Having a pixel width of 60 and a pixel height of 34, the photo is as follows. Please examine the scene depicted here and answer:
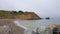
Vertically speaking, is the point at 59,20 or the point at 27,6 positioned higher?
the point at 27,6

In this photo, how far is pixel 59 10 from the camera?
3639mm

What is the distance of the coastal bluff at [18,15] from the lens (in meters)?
3.53

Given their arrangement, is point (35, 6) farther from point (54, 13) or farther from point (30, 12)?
point (54, 13)

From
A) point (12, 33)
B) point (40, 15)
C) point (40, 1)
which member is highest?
point (40, 1)

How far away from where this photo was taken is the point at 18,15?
3.60m

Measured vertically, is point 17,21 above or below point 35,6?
below

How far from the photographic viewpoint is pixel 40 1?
368cm

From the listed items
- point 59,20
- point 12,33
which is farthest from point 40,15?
point 12,33

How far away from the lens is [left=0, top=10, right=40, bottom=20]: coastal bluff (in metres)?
3.53

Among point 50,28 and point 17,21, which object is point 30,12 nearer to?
point 17,21

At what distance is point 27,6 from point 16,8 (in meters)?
0.24

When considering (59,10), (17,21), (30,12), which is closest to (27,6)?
(30,12)

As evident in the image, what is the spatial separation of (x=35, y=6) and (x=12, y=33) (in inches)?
31.1

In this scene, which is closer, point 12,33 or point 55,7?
point 12,33
